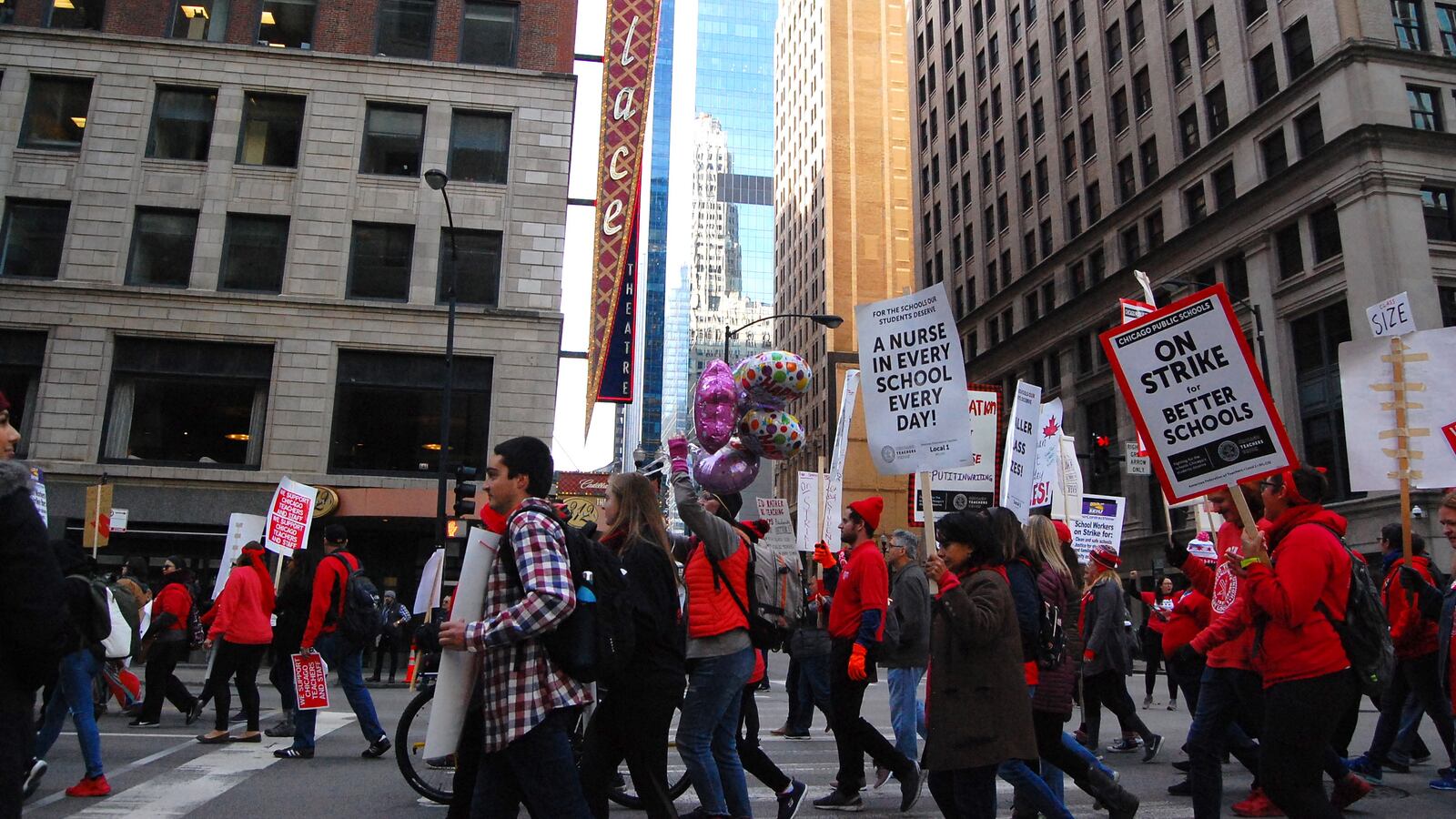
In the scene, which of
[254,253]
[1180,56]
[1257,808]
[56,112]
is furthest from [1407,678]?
[1180,56]

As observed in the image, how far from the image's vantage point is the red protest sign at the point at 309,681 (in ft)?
27.5

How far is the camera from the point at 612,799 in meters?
7.25

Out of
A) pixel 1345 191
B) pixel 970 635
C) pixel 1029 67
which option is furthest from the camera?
pixel 1029 67

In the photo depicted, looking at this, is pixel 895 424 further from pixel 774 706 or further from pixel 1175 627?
pixel 774 706

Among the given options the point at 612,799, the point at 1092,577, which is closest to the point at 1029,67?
the point at 1092,577

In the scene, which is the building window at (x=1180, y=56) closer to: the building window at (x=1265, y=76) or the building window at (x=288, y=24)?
the building window at (x=1265, y=76)

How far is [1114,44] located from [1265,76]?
35.6ft

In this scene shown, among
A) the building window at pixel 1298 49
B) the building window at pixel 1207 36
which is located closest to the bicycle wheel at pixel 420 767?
the building window at pixel 1298 49

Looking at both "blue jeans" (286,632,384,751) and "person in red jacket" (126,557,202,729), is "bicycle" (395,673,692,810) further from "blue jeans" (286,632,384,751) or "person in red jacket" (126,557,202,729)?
"person in red jacket" (126,557,202,729)

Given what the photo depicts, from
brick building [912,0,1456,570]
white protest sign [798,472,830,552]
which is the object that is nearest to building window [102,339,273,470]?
white protest sign [798,472,830,552]

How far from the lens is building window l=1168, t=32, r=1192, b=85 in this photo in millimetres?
40312

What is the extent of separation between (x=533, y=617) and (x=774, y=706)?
37.4 feet

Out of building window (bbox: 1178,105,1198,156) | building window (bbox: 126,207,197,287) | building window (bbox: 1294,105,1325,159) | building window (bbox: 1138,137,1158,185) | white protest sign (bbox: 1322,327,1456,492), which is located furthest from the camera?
building window (bbox: 1138,137,1158,185)

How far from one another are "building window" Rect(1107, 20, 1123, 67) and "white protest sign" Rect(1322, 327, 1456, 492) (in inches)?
1620
